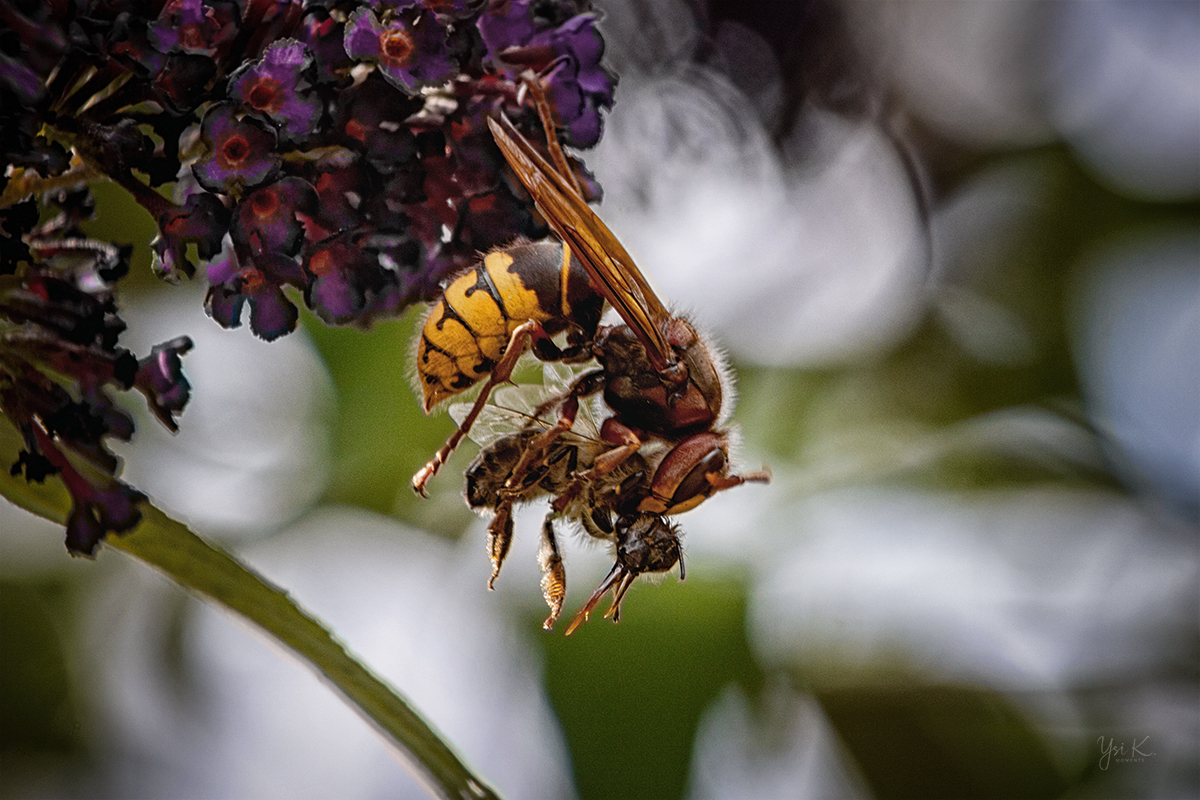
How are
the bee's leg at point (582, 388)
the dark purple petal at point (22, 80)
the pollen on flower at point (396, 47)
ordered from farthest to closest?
1. the bee's leg at point (582, 388)
2. the pollen on flower at point (396, 47)
3. the dark purple petal at point (22, 80)

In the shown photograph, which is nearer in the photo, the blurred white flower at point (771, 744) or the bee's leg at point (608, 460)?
the bee's leg at point (608, 460)

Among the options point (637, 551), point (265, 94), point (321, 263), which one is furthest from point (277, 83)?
point (637, 551)

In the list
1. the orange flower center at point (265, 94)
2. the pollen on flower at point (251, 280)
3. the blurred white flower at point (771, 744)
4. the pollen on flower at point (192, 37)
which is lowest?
the blurred white flower at point (771, 744)

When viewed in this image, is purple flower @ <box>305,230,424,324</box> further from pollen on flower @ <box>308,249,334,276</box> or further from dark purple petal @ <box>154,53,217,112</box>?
dark purple petal @ <box>154,53,217,112</box>

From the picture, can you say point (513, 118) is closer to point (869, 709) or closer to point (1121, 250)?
point (869, 709)

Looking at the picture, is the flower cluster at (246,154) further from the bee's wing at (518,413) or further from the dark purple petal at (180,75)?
the bee's wing at (518,413)

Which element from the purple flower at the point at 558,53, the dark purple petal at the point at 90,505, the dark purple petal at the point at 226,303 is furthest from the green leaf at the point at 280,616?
the purple flower at the point at 558,53

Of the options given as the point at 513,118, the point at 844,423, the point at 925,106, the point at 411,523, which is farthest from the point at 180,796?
the point at 925,106

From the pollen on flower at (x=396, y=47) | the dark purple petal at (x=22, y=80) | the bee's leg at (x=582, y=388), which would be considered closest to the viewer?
the dark purple petal at (x=22, y=80)

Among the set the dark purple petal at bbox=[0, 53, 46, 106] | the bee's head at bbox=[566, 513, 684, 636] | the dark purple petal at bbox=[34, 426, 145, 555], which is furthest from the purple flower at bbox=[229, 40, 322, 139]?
the bee's head at bbox=[566, 513, 684, 636]
